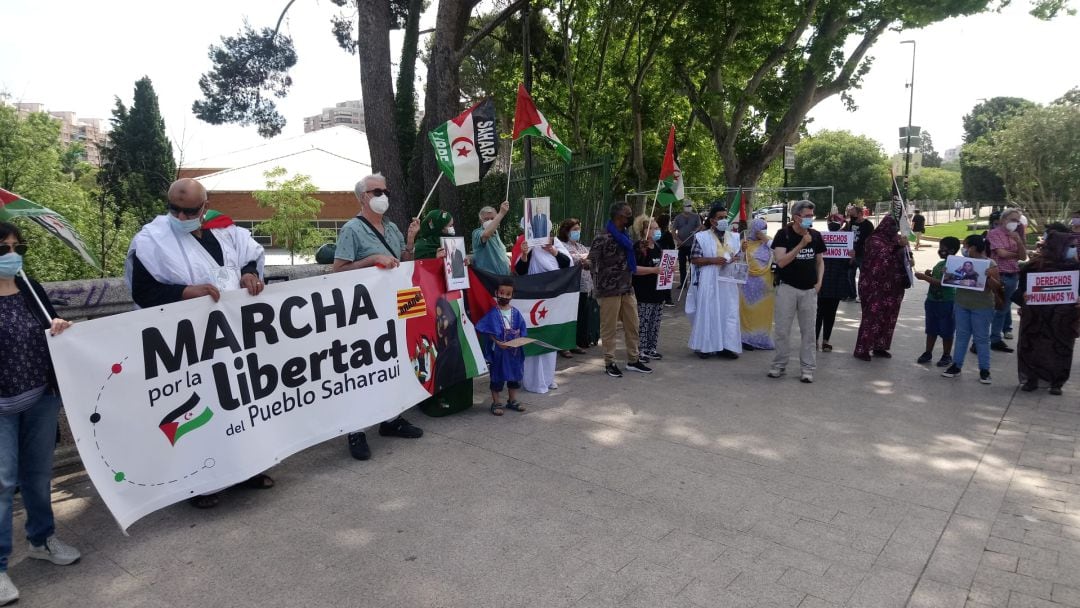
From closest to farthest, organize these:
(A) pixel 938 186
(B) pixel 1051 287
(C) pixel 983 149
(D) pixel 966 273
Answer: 1. (B) pixel 1051 287
2. (D) pixel 966 273
3. (C) pixel 983 149
4. (A) pixel 938 186

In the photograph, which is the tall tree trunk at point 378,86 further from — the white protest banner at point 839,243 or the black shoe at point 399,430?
the white protest banner at point 839,243

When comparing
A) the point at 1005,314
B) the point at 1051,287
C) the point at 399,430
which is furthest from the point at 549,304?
the point at 1005,314

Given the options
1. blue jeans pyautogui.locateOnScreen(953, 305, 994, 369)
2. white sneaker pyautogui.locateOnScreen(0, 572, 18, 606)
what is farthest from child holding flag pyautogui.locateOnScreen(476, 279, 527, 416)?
blue jeans pyautogui.locateOnScreen(953, 305, 994, 369)

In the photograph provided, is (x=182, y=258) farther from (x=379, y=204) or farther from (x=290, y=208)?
(x=290, y=208)

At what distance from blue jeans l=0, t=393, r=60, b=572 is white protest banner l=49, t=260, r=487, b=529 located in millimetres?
127

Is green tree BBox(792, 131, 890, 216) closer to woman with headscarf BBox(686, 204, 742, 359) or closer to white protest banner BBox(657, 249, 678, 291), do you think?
woman with headscarf BBox(686, 204, 742, 359)

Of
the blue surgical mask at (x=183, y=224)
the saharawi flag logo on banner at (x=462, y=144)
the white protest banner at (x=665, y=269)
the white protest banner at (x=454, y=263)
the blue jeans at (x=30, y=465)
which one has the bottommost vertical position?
the blue jeans at (x=30, y=465)

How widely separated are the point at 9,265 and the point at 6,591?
5.11ft

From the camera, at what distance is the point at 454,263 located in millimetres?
6113

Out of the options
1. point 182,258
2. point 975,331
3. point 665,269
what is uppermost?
point 182,258

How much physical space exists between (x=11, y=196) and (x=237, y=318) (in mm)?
1338

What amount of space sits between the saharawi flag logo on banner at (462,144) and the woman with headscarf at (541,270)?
1278 mm

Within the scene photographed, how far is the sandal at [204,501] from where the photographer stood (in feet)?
14.3

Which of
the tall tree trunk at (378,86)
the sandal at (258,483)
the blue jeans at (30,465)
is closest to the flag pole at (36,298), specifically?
the blue jeans at (30,465)
